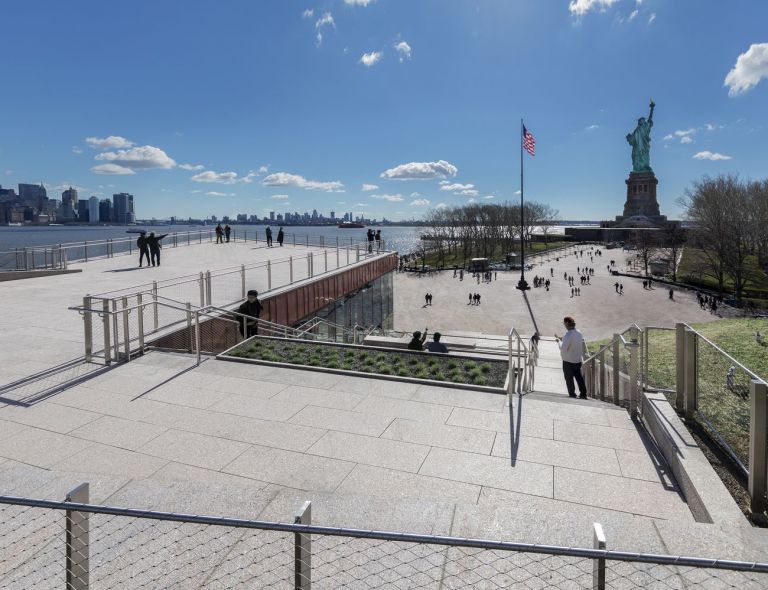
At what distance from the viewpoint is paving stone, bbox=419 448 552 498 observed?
4.71 m

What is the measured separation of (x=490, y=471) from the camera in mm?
4977

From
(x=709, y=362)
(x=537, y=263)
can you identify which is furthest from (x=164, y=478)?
(x=537, y=263)

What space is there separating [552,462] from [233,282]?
13308 mm

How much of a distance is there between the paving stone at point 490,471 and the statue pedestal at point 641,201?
10394 cm

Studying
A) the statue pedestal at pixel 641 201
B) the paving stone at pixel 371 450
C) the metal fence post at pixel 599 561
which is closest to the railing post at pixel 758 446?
the metal fence post at pixel 599 561

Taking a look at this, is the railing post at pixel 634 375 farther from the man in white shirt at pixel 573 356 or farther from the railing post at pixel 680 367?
the man in white shirt at pixel 573 356

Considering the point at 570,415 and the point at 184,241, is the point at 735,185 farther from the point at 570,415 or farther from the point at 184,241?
the point at 570,415

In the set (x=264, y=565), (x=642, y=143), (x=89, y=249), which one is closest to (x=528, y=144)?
(x=89, y=249)

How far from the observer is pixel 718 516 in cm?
394

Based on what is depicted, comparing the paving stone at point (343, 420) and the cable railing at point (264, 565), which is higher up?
the paving stone at point (343, 420)

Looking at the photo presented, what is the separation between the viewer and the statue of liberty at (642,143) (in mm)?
96250

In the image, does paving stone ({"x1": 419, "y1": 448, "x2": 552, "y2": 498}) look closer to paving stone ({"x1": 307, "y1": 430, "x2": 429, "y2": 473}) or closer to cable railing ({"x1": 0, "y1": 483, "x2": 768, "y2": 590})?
paving stone ({"x1": 307, "y1": 430, "x2": 429, "y2": 473})

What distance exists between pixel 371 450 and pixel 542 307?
37.2m

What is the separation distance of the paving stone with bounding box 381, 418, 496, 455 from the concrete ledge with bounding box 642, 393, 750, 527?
5.84ft
